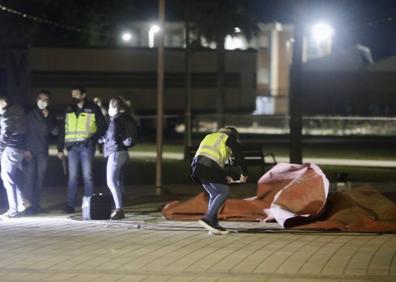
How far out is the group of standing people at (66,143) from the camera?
13.3 metres

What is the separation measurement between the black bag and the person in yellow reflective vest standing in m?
0.57

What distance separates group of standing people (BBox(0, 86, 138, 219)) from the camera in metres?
13.3

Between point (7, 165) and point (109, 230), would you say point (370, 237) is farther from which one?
point (7, 165)

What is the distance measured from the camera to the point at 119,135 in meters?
13.2

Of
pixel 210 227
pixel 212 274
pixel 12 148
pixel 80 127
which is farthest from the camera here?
pixel 80 127

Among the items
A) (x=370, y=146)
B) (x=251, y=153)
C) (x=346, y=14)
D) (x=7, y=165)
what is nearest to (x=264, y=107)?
(x=346, y=14)

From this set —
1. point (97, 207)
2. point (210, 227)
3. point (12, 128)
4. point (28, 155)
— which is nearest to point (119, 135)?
point (97, 207)

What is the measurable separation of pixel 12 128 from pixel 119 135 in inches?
62.3

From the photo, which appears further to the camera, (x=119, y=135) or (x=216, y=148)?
(x=119, y=135)

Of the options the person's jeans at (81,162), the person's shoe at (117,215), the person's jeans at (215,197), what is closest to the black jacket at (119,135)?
the person's jeans at (81,162)

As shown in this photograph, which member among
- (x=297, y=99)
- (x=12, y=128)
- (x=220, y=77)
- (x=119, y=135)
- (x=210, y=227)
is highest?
(x=220, y=77)

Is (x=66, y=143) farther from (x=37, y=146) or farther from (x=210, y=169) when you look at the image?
(x=210, y=169)

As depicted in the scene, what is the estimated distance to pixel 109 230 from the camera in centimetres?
1198

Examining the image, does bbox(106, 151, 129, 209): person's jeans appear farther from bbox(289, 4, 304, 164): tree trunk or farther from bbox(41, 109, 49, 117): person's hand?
bbox(289, 4, 304, 164): tree trunk
